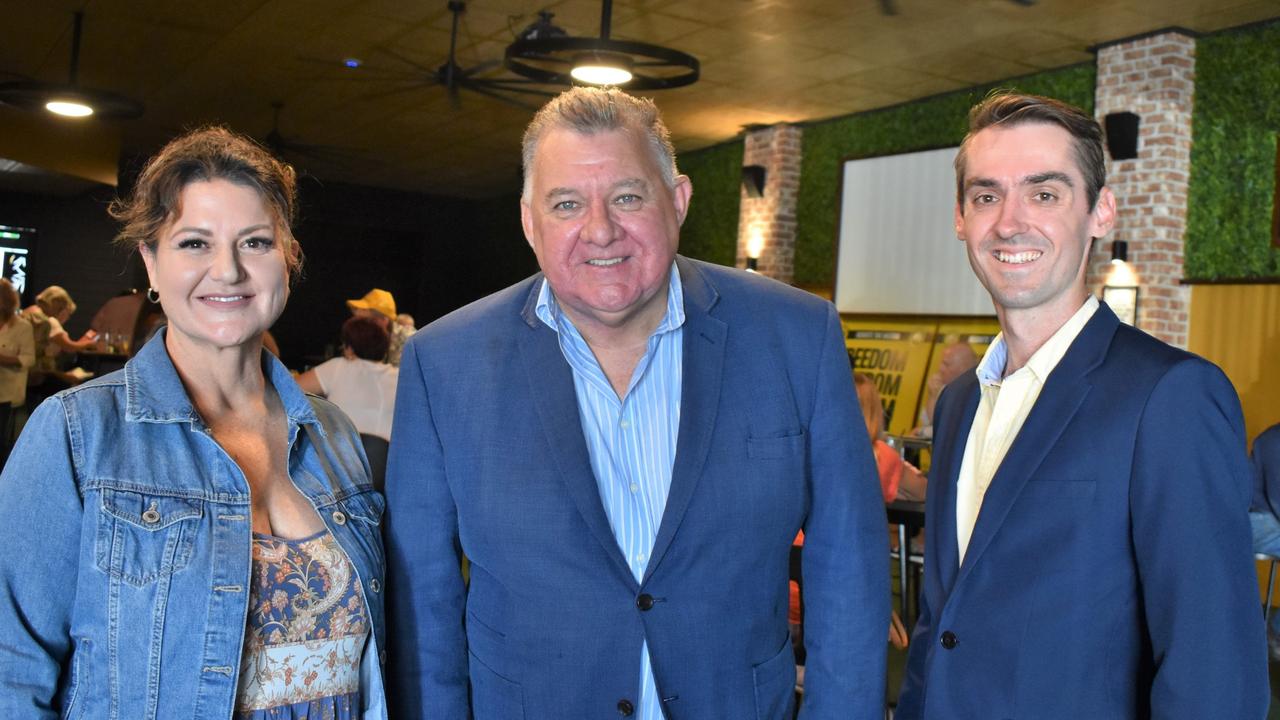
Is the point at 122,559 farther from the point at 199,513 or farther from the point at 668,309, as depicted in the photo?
the point at 668,309

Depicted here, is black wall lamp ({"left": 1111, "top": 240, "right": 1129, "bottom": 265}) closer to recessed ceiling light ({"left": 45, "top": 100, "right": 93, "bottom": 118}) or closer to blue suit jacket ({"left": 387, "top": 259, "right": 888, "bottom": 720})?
blue suit jacket ({"left": 387, "top": 259, "right": 888, "bottom": 720})

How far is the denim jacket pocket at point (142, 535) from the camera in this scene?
1557 mm

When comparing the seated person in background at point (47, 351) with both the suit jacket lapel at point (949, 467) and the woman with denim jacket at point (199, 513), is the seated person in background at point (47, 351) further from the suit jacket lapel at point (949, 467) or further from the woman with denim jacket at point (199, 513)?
the suit jacket lapel at point (949, 467)

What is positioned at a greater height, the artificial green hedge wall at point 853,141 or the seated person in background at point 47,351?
the artificial green hedge wall at point 853,141

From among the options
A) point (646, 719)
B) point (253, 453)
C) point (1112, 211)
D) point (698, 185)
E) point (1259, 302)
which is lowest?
point (646, 719)

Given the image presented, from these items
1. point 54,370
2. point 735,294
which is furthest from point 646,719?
point 54,370

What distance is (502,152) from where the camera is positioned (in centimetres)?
1395

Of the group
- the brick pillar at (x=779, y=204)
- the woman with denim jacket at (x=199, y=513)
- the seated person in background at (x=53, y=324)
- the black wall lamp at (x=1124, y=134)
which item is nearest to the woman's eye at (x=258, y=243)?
the woman with denim jacket at (x=199, y=513)

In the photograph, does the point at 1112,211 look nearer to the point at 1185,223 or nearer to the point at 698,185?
the point at 1185,223

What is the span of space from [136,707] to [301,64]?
9.34 m

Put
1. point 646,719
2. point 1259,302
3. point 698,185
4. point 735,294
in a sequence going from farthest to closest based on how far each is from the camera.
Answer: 1. point 698,185
2. point 1259,302
3. point 735,294
4. point 646,719

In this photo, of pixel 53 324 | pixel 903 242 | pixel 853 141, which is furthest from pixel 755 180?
pixel 53 324

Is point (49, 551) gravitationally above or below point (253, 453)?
below

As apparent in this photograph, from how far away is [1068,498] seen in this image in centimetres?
161
